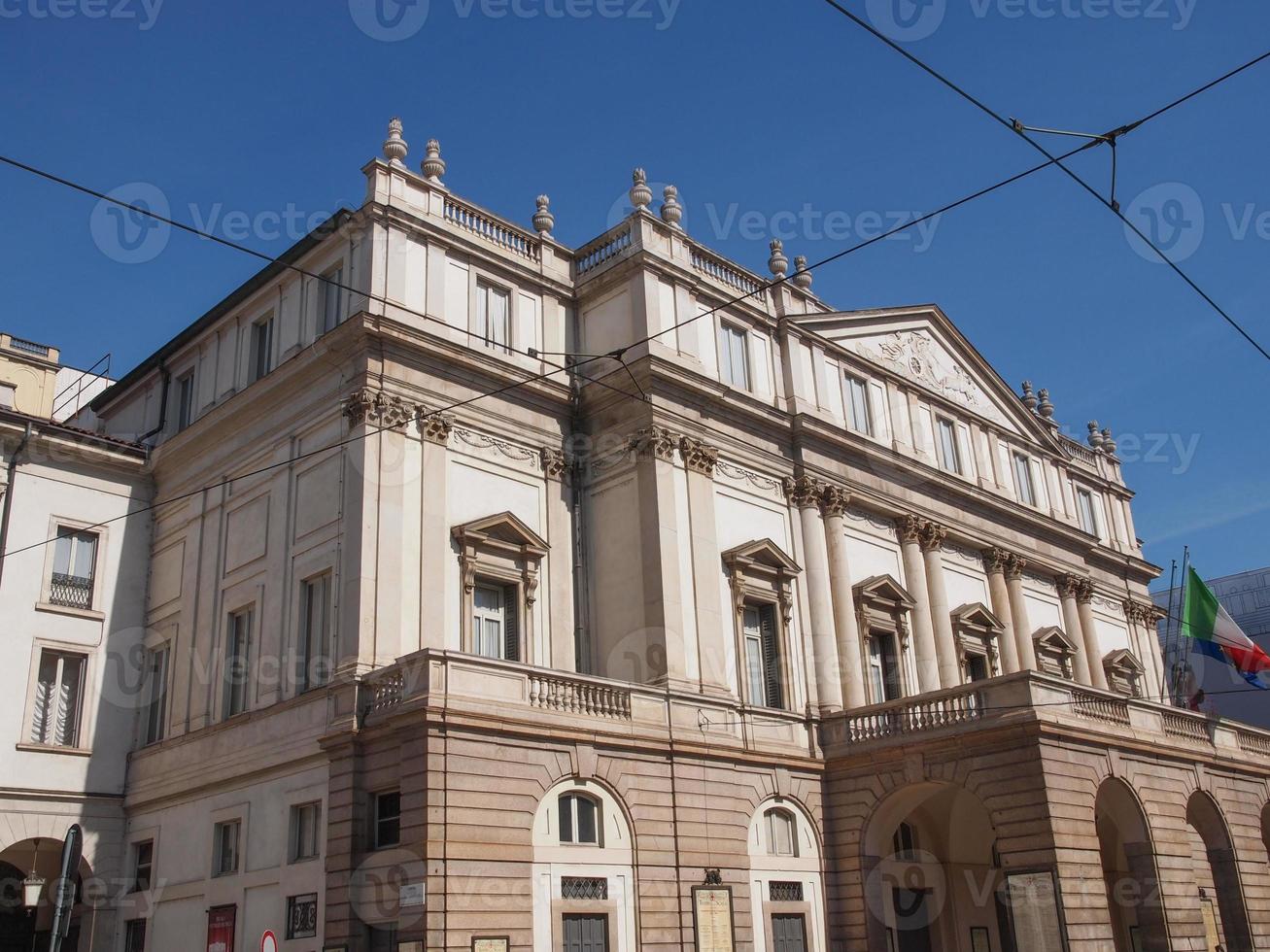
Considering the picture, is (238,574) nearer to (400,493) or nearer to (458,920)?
(400,493)

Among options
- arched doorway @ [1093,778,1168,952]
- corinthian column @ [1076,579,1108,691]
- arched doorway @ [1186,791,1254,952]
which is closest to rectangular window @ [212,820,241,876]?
arched doorway @ [1093,778,1168,952]

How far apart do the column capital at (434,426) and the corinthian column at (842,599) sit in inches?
403

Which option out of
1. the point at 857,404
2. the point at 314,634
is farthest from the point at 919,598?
the point at 314,634

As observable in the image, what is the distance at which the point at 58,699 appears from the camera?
28.4m

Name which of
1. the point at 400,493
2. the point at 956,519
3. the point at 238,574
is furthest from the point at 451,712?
the point at 956,519

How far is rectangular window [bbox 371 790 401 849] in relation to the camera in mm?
21875

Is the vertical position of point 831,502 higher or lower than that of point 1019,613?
higher

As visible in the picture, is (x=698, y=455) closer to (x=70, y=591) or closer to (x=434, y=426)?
(x=434, y=426)

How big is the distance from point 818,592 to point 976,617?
22.7 ft

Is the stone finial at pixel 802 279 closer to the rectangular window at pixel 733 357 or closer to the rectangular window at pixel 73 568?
the rectangular window at pixel 733 357

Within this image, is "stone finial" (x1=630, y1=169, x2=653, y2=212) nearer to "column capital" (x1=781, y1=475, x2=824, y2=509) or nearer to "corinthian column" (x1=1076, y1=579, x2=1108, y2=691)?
"column capital" (x1=781, y1=475, x2=824, y2=509)

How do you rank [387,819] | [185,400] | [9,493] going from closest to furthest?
[387,819] < [9,493] < [185,400]

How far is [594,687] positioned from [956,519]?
1575 cm

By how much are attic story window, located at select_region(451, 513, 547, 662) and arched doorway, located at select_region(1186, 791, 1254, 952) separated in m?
16.0
